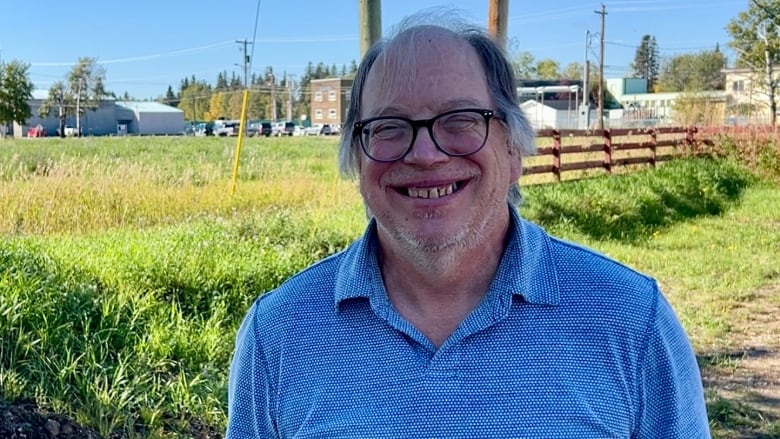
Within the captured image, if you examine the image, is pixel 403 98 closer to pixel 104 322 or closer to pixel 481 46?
pixel 481 46

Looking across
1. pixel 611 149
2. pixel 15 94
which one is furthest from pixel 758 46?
pixel 15 94

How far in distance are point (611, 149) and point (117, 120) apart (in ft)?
257

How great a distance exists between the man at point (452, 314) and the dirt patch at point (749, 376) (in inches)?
124

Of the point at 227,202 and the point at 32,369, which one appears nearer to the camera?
the point at 32,369

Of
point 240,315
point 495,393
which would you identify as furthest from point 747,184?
point 495,393

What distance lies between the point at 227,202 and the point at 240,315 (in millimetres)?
6135

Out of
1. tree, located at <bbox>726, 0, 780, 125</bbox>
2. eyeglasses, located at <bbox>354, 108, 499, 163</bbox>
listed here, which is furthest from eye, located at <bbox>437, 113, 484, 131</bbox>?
tree, located at <bbox>726, 0, 780, 125</bbox>

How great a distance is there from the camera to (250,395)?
5.74 feet

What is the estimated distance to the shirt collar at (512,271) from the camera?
1650 mm

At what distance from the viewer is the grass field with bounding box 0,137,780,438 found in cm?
399

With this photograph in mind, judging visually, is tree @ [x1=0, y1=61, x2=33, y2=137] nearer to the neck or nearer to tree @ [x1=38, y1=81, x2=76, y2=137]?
tree @ [x1=38, y1=81, x2=76, y2=137]

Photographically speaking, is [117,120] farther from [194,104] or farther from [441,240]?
[441,240]

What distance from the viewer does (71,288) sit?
495cm

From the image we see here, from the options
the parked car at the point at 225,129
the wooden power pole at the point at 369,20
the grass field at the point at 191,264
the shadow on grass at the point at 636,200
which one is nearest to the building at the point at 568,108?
the shadow on grass at the point at 636,200
